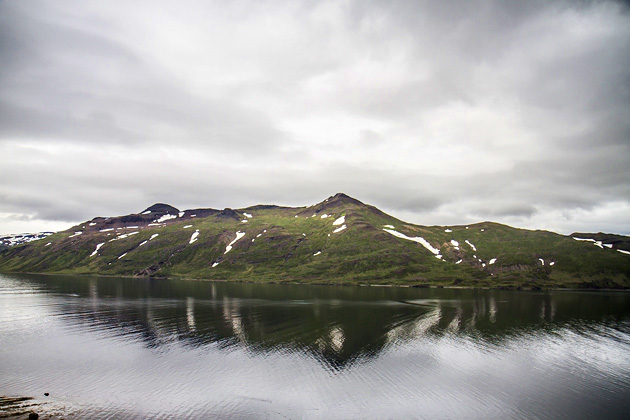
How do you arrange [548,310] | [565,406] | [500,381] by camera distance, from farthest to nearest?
[548,310] → [500,381] → [565,406]

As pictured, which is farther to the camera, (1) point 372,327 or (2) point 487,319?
(2) point 487,319

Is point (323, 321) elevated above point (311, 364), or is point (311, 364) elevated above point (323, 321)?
point (311, 364)

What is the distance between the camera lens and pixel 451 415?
132 ft

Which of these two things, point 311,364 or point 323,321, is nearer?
point 311,364

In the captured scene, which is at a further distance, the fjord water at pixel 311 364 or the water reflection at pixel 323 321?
the water reflection at pixel 323 321

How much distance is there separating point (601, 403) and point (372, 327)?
46478 millimetres

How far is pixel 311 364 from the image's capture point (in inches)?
2197

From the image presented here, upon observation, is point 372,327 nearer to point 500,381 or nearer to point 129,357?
point 500,381

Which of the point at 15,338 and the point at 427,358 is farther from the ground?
the point at 15,338

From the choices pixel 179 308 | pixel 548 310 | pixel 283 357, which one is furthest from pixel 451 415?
pixel 548 310

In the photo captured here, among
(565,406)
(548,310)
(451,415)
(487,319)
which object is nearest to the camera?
(451,415)

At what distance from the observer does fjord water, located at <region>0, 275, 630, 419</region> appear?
4122cm

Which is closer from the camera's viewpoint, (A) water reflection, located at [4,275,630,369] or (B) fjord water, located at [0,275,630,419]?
(B) fjord water, located at [0,275,630,419]

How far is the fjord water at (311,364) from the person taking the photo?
41219mm
